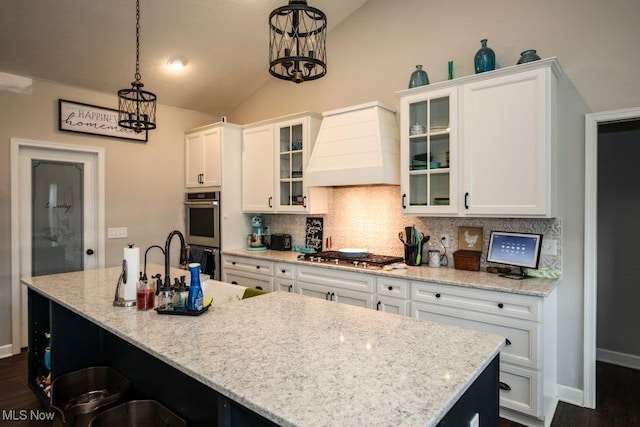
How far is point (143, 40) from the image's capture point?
3.57m

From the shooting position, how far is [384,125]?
339cm

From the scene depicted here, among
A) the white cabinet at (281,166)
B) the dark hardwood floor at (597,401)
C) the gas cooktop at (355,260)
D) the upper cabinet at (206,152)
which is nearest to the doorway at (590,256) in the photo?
the dark hardwood floor at (597,401)

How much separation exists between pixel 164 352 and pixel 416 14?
346 centimetres

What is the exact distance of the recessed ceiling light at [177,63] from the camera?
12.9ft

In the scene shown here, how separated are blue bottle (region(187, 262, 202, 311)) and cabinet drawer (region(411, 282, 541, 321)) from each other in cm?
166

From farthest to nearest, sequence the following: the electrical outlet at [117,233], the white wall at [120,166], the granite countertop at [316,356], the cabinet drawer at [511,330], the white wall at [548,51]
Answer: the electrical outlet at [117,233] < the white wall at [120,166] < the white wall at [548,51] < the cabinet drawer at [511,330] < the granite countertop at [316,356]

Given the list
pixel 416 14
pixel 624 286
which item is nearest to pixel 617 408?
pixel 624 286

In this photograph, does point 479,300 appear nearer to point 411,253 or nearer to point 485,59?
point 411,253

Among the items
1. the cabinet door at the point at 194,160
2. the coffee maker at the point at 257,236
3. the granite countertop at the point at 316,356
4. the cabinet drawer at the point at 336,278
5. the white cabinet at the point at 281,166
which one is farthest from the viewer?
the cabinet door at the point at 194,160

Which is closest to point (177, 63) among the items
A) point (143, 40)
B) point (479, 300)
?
point (143, 40)

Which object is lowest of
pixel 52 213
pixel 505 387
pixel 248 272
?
pixel 505 387

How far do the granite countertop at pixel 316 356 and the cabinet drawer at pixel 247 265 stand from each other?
1.89 m

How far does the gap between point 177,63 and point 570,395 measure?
14.9 feet

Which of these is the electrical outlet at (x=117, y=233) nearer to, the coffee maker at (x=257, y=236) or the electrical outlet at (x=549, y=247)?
the coffee maker at (x=257, y=236)
